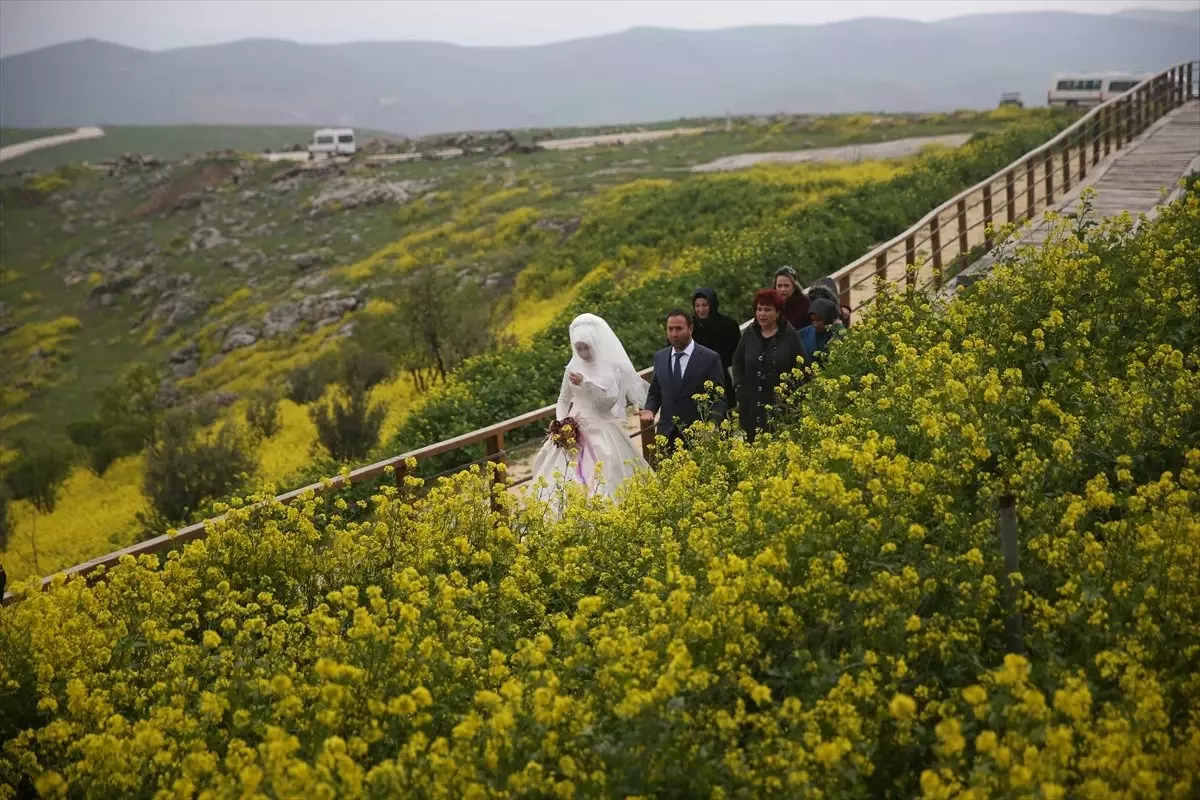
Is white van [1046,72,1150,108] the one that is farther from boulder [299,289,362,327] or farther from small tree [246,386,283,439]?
small tree [246,386,283,439]

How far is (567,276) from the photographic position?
85.6ft

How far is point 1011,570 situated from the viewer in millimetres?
4191

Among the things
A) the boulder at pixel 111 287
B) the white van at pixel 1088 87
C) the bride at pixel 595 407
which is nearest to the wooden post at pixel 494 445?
the bride at pixel 595 407

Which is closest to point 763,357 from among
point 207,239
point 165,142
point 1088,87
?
point 207,239

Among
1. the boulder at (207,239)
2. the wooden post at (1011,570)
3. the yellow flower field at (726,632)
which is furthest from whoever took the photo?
the boulder at (207,239)

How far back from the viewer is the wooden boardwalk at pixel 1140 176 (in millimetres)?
13422

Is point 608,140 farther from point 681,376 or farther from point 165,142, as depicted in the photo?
point 165,142

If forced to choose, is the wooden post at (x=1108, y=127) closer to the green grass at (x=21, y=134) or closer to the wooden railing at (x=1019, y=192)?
the wooden railing at (x=1019, y=192)

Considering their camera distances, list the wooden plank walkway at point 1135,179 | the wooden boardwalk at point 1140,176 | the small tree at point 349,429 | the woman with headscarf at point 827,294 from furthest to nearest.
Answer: the small tree at point 349,429 < the wooden boardwalk at point 1140,176 < the wooden plank walkway at point 1135,179 < the woman with headscarf at point 827,294

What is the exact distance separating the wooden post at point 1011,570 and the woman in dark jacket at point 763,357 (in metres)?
3.07

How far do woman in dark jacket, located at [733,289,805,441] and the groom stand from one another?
0.17m

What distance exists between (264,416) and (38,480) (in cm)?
446

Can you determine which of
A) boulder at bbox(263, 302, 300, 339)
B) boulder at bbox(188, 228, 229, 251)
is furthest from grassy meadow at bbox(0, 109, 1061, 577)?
boulder at bbox(263, 302, 300, 339)

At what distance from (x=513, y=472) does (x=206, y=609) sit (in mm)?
5422
